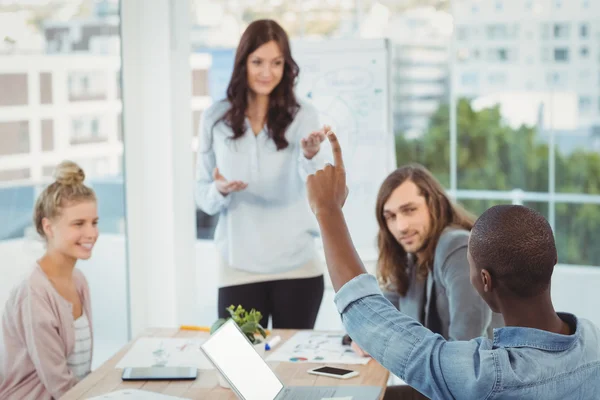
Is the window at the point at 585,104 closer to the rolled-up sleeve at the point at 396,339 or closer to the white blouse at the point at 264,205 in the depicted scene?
the white blouse at the point at 264,205

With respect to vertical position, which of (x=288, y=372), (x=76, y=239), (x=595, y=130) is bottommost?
(x=288, y=372)

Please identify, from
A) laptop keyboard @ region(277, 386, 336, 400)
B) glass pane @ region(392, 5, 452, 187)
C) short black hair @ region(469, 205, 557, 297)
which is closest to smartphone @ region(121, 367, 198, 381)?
laptop keyboard @ region(277, 386, 336, 400)

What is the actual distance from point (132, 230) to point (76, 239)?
1461 mm

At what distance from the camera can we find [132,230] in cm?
418

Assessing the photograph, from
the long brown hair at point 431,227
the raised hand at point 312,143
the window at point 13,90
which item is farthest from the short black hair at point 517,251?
the window at point 13,90

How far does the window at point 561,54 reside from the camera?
470cm

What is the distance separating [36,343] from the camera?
96.8 inches

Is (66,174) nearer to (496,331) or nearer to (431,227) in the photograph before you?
(431,227)

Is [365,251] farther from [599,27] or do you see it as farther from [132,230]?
[599,27]

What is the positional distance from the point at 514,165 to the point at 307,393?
123 inches

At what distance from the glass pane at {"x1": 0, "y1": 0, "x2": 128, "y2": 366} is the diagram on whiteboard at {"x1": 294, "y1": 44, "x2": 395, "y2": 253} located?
105cm

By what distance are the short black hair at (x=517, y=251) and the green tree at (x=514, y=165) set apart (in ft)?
11.6

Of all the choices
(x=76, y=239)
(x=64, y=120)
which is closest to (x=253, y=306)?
(x=76, y=239)

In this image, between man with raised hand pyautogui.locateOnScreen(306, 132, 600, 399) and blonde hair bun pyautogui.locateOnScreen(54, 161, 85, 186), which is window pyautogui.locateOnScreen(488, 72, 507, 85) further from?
man with raised hand pyautogui.locateOnScreen(306, 132, 600, 399)
